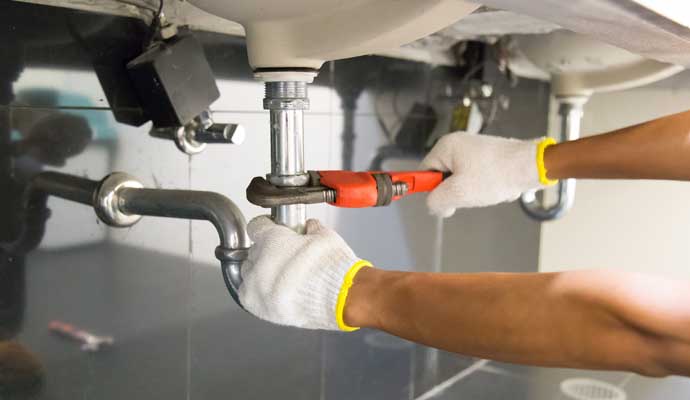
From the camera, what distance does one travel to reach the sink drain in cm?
130

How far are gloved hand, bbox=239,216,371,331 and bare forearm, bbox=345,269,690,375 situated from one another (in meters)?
0.02

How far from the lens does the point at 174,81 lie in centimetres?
65

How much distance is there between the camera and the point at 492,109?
1.27 meters

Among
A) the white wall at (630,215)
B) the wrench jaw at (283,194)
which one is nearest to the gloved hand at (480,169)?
the wrench jaw at (283,194)

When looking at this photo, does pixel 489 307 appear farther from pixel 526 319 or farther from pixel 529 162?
pixel 529 162

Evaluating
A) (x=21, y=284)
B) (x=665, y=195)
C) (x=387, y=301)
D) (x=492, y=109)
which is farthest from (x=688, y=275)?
(x=21, y=284)

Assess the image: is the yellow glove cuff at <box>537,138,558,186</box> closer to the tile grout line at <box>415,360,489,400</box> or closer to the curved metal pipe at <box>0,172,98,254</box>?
the curved metal pipe at <box>0,172,98,254</box>

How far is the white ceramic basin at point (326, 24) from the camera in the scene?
475 millimetres

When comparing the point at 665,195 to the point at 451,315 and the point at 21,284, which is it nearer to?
the point at 451,315

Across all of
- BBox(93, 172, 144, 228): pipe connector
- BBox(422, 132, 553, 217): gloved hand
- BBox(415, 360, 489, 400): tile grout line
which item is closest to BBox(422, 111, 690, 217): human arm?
BBox(422, 132, 553, 217): gloved hand

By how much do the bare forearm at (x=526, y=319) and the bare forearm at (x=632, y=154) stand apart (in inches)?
15.5

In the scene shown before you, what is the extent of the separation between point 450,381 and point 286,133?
3.34 feet

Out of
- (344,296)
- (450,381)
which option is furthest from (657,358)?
(450,381)

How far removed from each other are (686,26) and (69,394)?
0.72 metres
